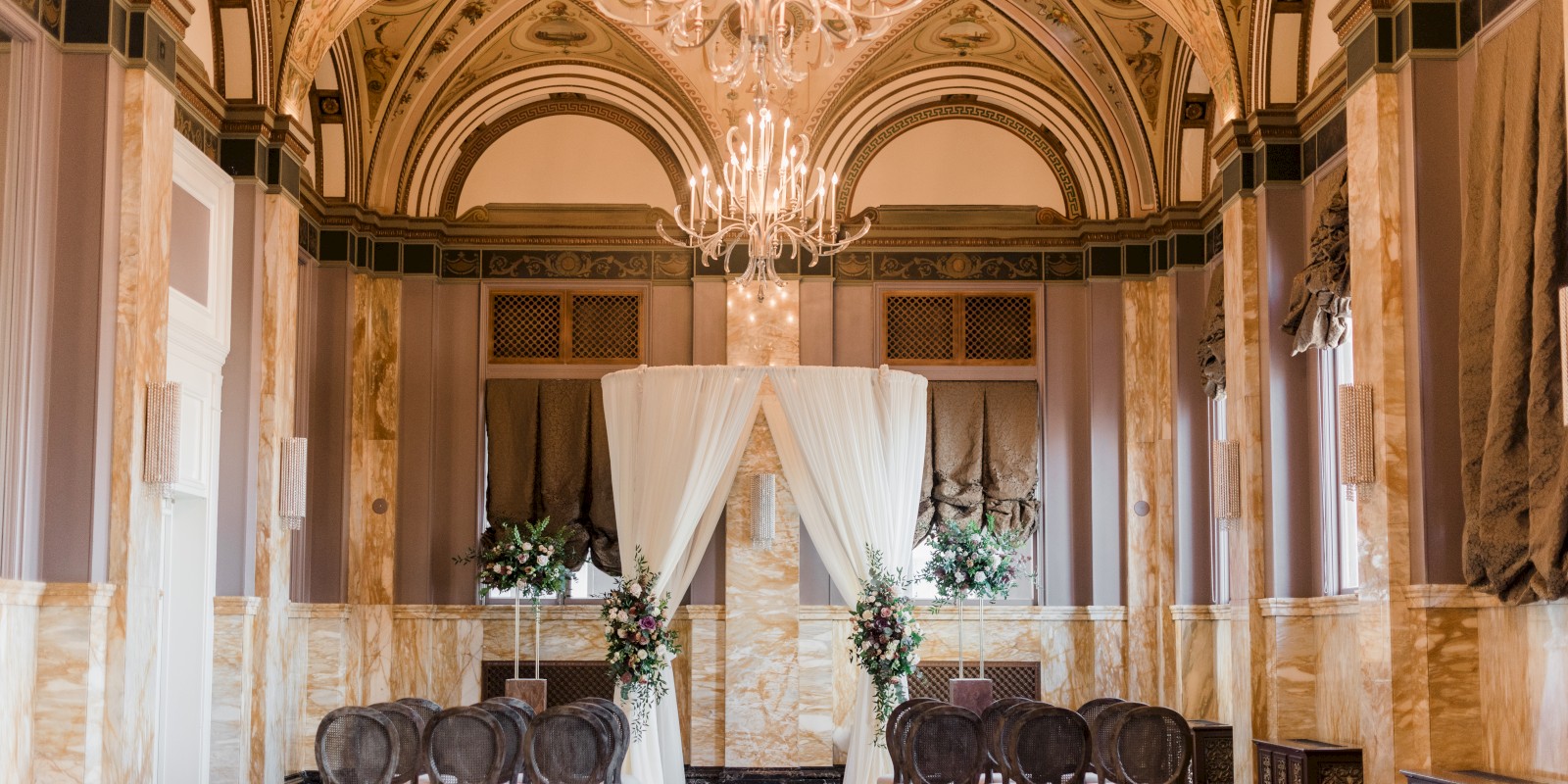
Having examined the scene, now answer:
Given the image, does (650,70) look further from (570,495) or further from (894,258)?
(570,495)

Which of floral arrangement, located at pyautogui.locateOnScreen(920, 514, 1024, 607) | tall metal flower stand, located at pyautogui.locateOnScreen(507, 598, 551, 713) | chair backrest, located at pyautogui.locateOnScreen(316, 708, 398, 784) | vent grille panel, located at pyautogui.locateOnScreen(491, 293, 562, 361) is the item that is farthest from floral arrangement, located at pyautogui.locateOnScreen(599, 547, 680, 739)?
chair backrest, located at pyautogui.locateOnScreen(316, 708, 398, 784)

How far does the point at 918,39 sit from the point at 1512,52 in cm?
673

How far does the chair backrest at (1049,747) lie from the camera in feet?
25.4

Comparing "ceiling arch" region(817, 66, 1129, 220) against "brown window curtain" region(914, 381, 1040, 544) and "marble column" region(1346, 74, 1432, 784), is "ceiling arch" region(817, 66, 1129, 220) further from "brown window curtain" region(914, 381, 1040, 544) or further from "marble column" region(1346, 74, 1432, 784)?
"marble column" region(1346, 74, 1432, 784)

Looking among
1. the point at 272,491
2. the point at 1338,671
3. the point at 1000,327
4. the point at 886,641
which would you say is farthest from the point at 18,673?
the point at 1000,327

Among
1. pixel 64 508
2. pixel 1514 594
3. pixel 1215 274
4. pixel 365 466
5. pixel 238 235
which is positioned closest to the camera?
pixel 1514 594

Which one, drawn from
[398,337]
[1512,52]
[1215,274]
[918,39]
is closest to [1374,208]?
[1512,52]

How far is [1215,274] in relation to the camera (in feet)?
40.2

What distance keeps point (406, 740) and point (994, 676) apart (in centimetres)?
667

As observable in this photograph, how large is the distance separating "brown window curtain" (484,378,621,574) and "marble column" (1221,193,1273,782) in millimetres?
5317

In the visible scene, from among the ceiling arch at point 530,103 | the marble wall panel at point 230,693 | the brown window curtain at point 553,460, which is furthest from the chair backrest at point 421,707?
the ceiling arch at point 530,103

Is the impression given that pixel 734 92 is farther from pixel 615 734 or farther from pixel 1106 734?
pixel 1106 734

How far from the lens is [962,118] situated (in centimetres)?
1424

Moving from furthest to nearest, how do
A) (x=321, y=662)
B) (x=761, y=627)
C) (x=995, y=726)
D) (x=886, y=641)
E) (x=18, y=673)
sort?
(x=321, y=662)
(x=761, y=627)
(x=886, y=641)
(x=995, y=726)
(x=18, y=673)
